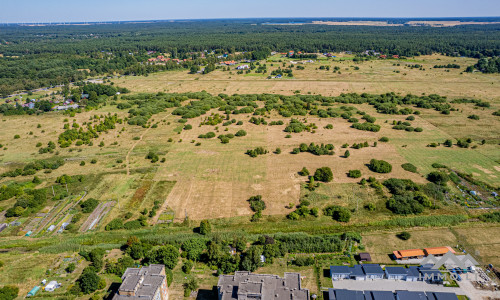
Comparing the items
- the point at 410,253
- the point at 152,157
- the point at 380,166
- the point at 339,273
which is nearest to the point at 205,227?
the point at 339,273

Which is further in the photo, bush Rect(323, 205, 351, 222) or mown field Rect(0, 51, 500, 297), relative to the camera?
bush Rect(323, 205, 351, 222)

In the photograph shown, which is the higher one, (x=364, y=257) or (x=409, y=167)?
(x=409, y=167)

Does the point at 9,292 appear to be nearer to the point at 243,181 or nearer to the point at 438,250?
the point at 243,181

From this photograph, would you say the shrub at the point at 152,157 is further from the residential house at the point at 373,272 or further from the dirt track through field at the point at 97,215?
the residential house at the point at 373,272

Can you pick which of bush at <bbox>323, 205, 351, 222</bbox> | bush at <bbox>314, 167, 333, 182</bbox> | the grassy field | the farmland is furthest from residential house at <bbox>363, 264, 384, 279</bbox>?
the grassy field

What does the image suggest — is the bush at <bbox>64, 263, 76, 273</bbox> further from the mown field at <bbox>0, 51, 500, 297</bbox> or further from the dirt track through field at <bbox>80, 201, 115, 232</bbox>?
the dirt track through field at <bbox>80, 201, 115, 232</bbox>

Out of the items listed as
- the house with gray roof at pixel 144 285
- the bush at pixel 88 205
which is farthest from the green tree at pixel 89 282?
the bush at pixel 88 205
